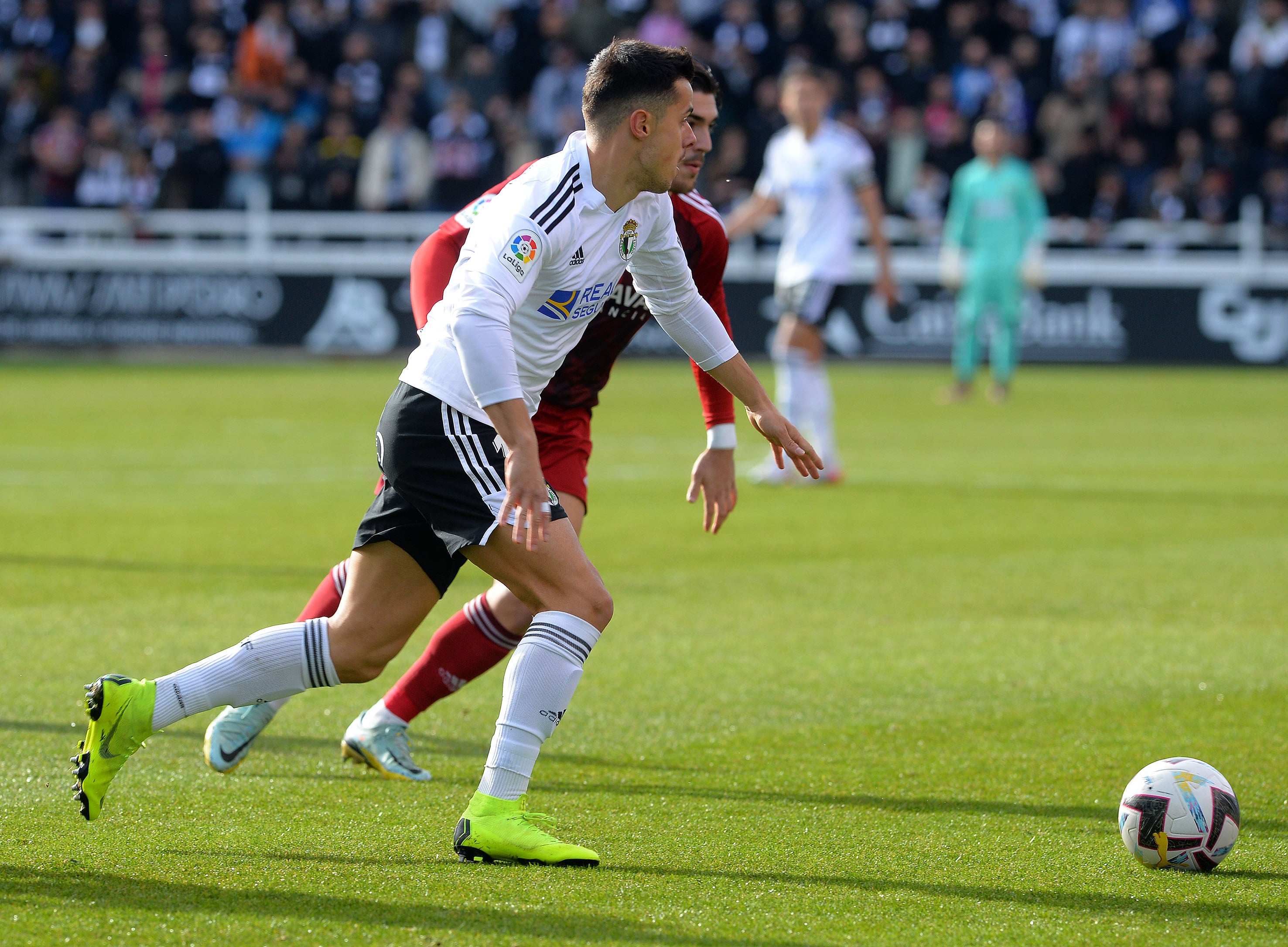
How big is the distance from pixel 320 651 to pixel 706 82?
2.08 m

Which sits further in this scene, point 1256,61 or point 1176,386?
point 1256,61

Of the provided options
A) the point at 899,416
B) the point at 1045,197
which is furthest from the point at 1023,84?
the point at 899,416

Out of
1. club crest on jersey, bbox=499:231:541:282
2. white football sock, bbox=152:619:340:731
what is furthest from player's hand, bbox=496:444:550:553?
white football sock, bbox=152:619:340:731

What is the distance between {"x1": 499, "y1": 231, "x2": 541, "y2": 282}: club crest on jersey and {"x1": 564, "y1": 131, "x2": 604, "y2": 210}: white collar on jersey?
0.18 m

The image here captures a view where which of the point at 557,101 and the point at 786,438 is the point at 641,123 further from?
the point at 557,101

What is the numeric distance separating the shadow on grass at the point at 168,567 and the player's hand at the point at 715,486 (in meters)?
3.52

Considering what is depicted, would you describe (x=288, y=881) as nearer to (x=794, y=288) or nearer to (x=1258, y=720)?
(x=1258, y=720)

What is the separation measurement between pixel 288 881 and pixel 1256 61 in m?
22.8

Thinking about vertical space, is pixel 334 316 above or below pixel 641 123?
below

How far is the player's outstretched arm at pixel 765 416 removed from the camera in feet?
14.3

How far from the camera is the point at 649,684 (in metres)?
6.06

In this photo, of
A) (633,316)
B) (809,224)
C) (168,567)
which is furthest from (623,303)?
(809,224)

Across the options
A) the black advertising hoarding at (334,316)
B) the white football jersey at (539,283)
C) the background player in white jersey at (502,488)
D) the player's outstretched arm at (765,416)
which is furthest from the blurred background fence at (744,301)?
the background player in white jersey at (502,488)

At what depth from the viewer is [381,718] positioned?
16.0 ft
